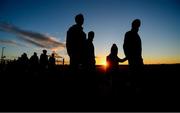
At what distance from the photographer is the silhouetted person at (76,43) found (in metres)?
5.83

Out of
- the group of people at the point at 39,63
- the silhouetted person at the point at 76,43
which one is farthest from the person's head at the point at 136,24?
the group of people at the point at 39,63

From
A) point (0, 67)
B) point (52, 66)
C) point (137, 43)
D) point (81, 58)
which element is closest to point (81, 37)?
point (81, 58)

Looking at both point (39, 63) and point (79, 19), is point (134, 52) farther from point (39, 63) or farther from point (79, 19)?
point (39, 63)

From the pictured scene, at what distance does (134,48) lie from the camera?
5848 mm

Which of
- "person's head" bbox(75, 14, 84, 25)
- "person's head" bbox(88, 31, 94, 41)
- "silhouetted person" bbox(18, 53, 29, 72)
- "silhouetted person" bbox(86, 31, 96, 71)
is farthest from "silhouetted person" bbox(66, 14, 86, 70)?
"silhouetted person" bbox(18, 53, 29, 72)

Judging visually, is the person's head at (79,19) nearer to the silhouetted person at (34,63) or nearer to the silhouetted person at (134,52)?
the silhouetted person at (134,52)

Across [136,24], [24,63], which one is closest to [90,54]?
[136,24]

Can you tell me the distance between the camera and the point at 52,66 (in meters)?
17.2

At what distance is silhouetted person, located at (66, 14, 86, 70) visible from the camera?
19.1ft

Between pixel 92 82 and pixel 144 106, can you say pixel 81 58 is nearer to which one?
pixel 92 82

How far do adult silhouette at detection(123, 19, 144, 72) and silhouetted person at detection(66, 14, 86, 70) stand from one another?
1252mm

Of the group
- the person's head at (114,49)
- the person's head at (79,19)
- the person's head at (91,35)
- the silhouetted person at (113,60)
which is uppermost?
the person's head at (79,19)

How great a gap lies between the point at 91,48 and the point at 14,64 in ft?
38.3

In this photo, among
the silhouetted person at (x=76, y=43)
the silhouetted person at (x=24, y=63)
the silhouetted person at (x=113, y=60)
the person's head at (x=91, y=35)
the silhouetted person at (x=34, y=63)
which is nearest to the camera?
the silhouetted person at (x=76, y=43)
